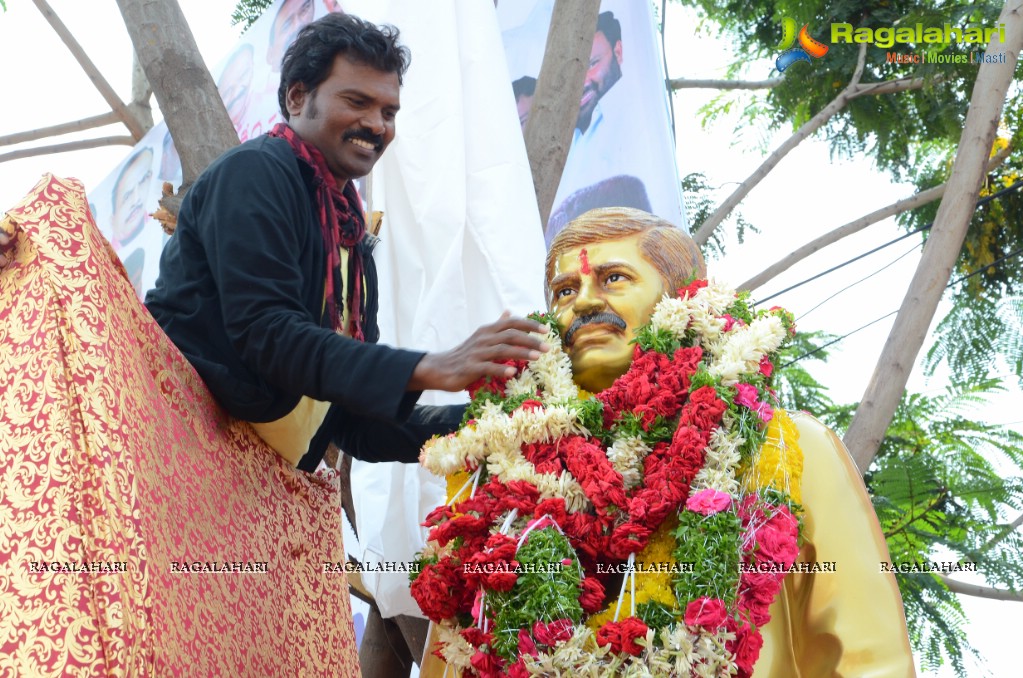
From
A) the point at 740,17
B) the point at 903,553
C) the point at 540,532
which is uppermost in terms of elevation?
the point at 740,17

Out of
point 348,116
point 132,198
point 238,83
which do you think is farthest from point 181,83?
Result: point 132,198

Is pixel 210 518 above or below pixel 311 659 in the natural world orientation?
above

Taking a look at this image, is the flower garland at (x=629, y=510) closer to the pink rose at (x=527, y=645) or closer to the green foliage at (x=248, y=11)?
the pink rose at (x=527, y=645)

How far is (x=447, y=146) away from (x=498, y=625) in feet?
7.76

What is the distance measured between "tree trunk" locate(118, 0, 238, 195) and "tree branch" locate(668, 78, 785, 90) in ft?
11.7

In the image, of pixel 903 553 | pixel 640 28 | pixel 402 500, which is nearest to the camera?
pixel 402 500

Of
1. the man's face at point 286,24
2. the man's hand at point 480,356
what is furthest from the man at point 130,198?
the man's hand at point 480,356

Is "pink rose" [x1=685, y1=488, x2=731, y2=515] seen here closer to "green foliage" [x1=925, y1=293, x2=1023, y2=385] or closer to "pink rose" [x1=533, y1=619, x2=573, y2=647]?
"pink rose" [x1=533, y1=619, x2=573, y2=647]

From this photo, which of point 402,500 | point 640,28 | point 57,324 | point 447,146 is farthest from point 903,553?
point 57,324

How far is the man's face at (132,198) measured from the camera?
8.38 meters

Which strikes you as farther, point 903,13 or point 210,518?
point 903,13

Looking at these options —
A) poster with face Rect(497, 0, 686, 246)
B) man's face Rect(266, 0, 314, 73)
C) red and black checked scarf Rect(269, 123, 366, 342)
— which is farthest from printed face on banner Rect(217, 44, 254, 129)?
red and black checked scarf Rect(269, 123, 366, 342)

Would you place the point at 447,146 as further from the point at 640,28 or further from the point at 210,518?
the point at 640,28

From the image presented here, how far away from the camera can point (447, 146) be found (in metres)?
4.83
